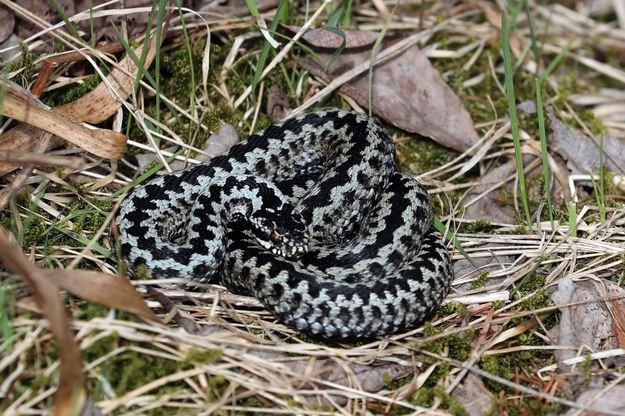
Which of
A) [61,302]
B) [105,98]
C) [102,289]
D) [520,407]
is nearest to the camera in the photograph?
[61,302]

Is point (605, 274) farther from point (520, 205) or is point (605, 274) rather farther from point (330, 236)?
point (330, 236)

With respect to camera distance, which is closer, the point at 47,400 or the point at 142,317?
the point at 47,400

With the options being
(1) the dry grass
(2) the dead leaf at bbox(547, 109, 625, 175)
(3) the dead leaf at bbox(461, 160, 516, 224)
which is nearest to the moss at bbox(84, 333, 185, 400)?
(1) the dry grass

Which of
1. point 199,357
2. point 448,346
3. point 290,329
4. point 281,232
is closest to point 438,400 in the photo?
point 448,346

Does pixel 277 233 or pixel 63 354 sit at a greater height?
pixel 63 354

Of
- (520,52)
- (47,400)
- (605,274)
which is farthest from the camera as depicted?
(520,52)

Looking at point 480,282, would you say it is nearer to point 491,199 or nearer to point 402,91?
point 491,199

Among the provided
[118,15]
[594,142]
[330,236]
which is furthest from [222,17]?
[594,142]
